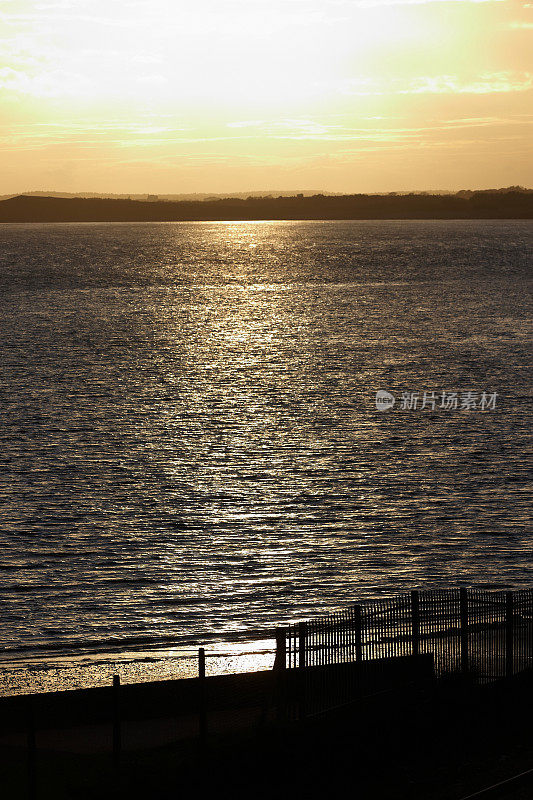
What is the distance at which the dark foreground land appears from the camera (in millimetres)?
17266

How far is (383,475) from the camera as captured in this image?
53.8 m

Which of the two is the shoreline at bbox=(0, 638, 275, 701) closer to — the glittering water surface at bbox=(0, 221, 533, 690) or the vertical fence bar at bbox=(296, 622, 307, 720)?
the glittering water surface at bbox=(0, 221, 533, 690)

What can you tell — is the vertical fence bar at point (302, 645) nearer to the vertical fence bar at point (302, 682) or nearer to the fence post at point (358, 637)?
the vertical fence bar at point (302, 682)

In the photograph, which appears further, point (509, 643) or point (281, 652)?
point (509, 643)

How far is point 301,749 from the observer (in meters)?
18.3

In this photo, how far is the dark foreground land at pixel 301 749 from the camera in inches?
680

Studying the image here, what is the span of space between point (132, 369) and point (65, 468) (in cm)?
4137

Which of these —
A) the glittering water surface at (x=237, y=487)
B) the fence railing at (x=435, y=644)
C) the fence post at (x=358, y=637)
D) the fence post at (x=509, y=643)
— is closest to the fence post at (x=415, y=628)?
the fence railing at (x=435, y=644)

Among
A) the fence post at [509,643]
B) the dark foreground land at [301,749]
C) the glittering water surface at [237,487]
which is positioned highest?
the fence post at [509,643]

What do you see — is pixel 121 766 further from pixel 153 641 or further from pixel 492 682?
pixel 153 641

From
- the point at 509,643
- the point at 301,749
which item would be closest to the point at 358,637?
the point at 301,749

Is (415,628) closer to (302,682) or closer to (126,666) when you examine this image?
(302,682)

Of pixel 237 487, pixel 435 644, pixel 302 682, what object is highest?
pixel 302 682

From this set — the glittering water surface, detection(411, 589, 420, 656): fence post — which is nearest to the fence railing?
detection(411, 589, 420, 656): fence post
